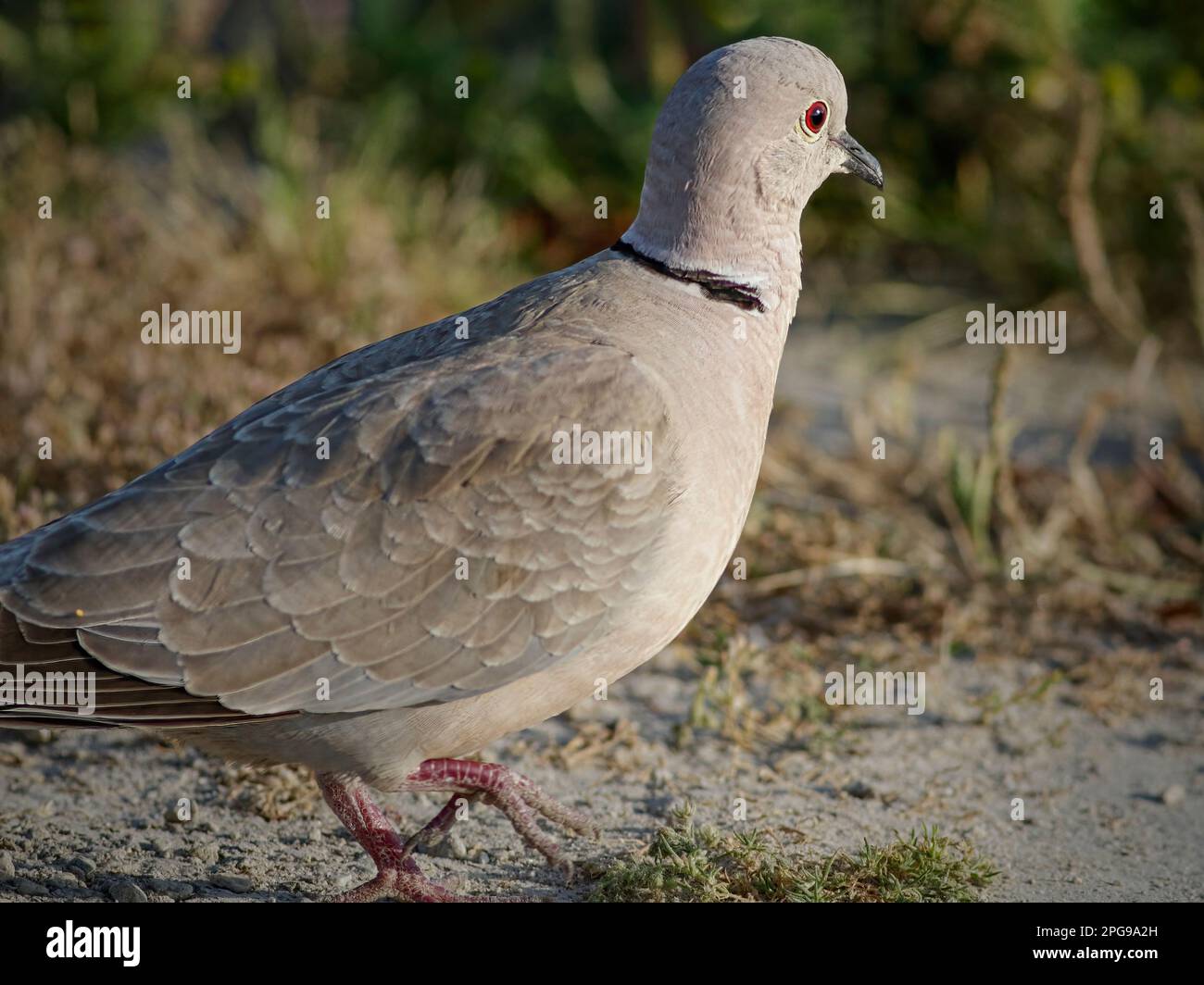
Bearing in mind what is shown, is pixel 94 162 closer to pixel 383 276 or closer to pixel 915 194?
pixel 383 276

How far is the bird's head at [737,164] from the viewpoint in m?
3.94

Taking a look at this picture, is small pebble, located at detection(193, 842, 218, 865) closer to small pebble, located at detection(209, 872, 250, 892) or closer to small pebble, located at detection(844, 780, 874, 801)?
small pebble, located at detection(209, 872, 250, 892)

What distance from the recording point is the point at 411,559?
350 cm

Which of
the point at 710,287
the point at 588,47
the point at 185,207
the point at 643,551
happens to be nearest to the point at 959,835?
the point at 643,551

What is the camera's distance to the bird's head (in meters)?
3.94

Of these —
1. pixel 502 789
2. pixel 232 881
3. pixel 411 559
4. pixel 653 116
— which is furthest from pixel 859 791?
Result: pixel 653 116

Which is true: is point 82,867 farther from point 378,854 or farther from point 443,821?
point 443,821

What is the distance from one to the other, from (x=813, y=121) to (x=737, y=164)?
0.32m

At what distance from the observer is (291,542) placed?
11.4ft

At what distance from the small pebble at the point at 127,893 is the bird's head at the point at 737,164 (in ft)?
7.17

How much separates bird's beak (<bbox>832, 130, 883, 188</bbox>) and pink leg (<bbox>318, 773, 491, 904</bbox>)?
Result: 7.43 feet

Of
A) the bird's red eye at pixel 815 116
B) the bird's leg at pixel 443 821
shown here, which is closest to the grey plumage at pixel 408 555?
the bird's leg at pixel 443 821

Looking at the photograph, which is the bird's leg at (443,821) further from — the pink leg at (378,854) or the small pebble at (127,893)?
the small pebble at (127,893)

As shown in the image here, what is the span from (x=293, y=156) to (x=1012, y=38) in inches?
160
